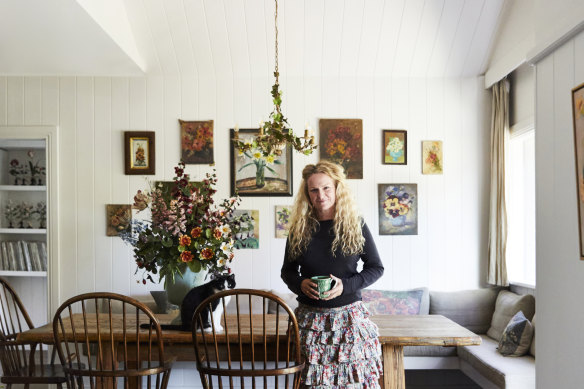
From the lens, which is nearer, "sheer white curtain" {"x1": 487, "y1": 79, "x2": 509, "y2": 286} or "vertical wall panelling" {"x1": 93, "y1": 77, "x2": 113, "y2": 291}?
"sheer white curtain" {"x1": 487, "y1": 79, "x2": 509, "y2": 286}

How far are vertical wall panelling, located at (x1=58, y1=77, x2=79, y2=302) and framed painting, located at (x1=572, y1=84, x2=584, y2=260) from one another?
3.76 m

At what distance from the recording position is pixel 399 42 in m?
4.47

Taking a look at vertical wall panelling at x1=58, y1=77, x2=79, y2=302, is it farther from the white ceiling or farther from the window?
the window

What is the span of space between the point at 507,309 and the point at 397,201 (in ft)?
3.79

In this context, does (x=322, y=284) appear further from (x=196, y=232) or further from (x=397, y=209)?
(x=397, y=209)

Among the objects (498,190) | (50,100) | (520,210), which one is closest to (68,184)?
(50,100)

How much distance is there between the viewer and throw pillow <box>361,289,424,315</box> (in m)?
4.38

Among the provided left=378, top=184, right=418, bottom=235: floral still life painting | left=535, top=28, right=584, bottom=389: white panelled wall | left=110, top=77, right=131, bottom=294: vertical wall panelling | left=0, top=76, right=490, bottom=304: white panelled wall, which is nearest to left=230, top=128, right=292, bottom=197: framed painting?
left=0, top=76, right=490, bottom=304: white panelled wall

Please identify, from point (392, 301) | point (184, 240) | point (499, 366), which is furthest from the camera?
point (392, 301)

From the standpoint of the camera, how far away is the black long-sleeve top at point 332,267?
2.47 meters

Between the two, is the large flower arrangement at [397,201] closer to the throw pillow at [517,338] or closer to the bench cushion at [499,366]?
the bench cushion at [499,366]

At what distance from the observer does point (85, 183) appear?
4594 mm

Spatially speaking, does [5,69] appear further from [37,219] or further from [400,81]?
[400,81]

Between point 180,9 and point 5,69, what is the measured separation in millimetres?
1546
